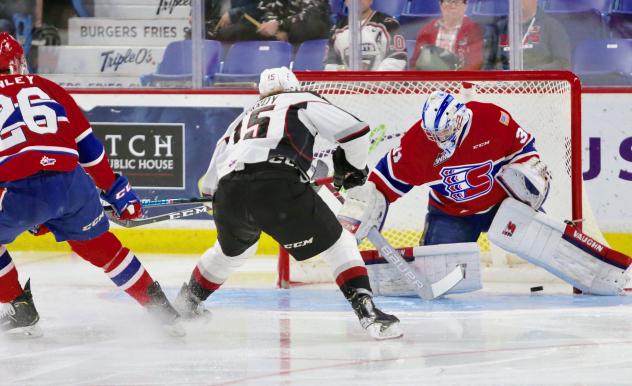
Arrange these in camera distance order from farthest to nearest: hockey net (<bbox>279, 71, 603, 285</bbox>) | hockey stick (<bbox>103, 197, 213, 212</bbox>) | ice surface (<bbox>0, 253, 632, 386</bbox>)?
hockey net (<bbox>279, 71, 603, 285</bbox>) → hockey stick (<bbox>103, 197, 213, 212</bbox>) → ice surface (<bbox>0, 253, 632, 386</bbox>)

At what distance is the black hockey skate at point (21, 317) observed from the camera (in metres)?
3.73

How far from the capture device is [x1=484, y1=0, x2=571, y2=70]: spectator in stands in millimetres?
5387

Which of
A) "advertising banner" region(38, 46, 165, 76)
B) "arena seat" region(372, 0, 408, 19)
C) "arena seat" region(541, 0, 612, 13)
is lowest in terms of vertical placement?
"advertising banner" region(38, 46, 165, 76)

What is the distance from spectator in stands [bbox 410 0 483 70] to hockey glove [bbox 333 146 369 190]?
180 centimetres

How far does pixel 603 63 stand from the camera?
17.9 ft

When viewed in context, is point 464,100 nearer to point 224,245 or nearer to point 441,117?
point 441,117

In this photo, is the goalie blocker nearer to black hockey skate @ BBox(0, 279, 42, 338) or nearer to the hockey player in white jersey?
the hockey player in white jersey

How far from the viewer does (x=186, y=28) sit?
5949 millimetres

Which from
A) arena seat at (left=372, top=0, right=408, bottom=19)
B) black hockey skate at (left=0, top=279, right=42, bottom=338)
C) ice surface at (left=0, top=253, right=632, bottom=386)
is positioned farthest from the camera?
arena seat at (left=372, top=0, right=408, bottom=19)

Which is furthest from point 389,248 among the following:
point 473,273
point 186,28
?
point 186,28

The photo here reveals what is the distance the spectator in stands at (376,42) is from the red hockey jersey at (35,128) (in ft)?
6.95

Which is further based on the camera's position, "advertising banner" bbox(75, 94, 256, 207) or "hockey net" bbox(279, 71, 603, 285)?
"advertising banner" bbox(75, 94, 256, 207)

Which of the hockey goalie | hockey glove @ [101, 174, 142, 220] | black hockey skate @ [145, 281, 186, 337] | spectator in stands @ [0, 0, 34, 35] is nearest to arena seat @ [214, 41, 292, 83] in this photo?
spectator in stands @ [0, 0, 34, 35]

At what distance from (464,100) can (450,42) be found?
0.72 metres
